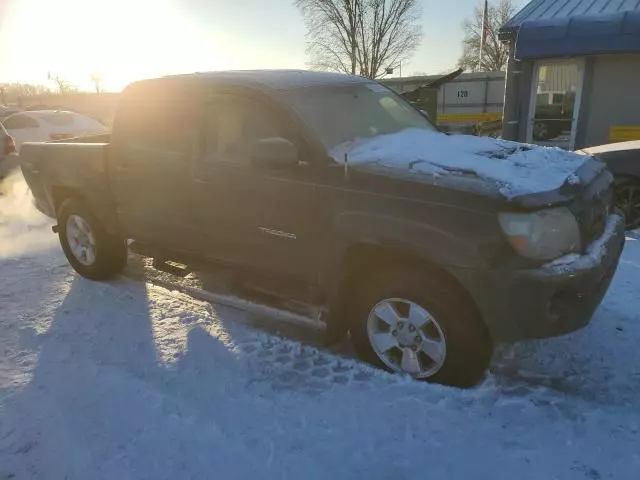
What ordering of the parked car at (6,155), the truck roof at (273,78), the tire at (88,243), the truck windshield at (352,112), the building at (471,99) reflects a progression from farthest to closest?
the building at (471,99), the parked car at (6,155), the tire at (88,243), the truck roof at (273,78), the truck windshield at (352,112)

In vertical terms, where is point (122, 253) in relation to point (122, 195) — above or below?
below

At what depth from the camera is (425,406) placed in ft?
9.62

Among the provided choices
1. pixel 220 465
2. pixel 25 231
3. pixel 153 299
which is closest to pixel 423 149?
pixel 220 465

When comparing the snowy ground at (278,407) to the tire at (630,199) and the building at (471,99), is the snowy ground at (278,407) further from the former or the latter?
the building at (471,99)

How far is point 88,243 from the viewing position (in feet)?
16.7

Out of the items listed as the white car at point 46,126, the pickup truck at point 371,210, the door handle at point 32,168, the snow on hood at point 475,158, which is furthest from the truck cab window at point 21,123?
the snow on hood at point 475,158

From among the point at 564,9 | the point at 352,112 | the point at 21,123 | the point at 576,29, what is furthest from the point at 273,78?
the point at 21,123

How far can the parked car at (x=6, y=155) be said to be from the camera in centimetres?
944

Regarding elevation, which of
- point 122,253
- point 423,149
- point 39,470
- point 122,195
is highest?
point 423,149

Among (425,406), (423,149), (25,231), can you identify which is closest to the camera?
(425,406)

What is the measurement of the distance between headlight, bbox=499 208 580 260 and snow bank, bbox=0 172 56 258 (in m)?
5.67

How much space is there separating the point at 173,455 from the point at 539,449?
1.85 meters

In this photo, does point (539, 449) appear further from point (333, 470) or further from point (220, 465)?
point (220, 465)

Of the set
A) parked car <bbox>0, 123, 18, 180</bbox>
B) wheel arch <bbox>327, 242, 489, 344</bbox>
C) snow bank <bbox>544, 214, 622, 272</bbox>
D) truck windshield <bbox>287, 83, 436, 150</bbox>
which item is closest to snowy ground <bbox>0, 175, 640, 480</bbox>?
wheel arch <bbox>327, 242, 489, 344</bbox>
